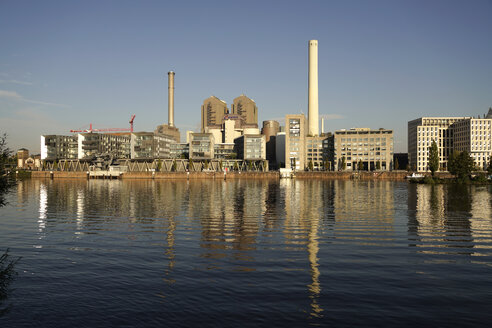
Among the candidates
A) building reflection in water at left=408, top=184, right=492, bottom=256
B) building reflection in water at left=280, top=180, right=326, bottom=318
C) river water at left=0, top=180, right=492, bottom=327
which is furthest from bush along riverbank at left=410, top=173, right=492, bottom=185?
river water at left=0, top=180, right=492, bottom=327

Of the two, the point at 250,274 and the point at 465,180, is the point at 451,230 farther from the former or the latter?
the point at 465,180

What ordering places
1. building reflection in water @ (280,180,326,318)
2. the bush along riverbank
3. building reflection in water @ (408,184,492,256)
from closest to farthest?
building reflection in water @ (280,180,326,318)
building reflection in water @ (408,184,492,256)
the bush along riverbank

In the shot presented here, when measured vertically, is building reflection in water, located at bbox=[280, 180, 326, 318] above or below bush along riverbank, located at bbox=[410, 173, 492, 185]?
below

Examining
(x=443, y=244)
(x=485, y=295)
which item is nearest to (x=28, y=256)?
(x=485, y=295)

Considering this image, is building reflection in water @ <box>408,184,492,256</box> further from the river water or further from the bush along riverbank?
the bush along riverbank

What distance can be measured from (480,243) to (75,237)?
37.9 meters

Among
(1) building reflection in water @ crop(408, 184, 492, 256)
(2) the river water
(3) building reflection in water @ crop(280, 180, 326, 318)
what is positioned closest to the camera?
(2) the river water

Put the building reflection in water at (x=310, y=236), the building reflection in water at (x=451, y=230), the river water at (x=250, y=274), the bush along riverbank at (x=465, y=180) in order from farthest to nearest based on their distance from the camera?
the bush along riverbank at (x=465, y=180)
the building reflection in water at (x=451, y=230)
the building reflection in water at (x=310, y=236)
the river water at (x=250, y=274)

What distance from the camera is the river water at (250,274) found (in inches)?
706

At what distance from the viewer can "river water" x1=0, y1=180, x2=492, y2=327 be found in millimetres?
17938

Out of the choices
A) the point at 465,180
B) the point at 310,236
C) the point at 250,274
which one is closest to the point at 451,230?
the point at 310,236

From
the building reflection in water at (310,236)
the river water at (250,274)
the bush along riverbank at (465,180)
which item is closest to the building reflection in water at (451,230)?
the river water at (250,274)

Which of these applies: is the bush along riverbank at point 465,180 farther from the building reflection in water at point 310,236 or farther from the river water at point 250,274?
the river water at point 250,274

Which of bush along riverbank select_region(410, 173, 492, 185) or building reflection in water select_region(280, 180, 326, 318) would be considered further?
bush along riverbank select_region(410, 173, 492, 185)
